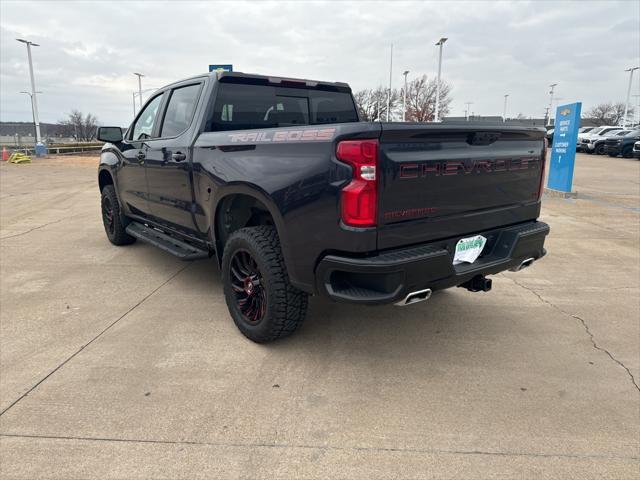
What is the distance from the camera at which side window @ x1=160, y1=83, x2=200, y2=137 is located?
420 cm

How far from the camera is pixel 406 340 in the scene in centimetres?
357

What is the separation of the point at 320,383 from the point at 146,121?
3625 millimetres

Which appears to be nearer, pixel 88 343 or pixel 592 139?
pixel 88 343

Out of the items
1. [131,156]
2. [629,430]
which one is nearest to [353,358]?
[629,430]

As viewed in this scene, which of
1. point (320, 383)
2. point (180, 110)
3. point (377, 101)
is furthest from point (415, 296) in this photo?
point (377, 101)

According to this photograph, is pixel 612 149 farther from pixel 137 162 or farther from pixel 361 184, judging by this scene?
pixel 361 184

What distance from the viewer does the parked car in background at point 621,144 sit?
2565 cm

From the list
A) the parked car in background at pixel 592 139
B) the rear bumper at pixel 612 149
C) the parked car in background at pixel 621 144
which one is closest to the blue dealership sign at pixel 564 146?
the parked car in background at pixel 621 144

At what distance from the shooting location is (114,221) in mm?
6184

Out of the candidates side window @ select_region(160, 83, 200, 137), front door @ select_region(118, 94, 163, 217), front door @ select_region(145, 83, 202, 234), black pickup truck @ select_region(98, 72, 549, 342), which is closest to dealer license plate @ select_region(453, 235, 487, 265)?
black pickup truck @ select_region(98, 72, 549, 342)

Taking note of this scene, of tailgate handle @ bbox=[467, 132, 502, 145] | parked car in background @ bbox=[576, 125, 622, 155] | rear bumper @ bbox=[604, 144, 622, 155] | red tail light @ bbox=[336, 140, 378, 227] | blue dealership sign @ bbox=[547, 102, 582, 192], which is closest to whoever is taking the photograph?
red tail light @ bbox=[336, 140, 378, 227]

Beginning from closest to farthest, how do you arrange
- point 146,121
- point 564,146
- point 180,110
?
point 180,110 < point 146,121 < point 564,146

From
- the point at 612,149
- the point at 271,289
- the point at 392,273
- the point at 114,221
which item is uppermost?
the point at 612,149

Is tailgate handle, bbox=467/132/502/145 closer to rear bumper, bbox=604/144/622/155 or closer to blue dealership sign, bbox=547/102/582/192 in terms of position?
blue dealership sign, bbox=547/102/582/192
